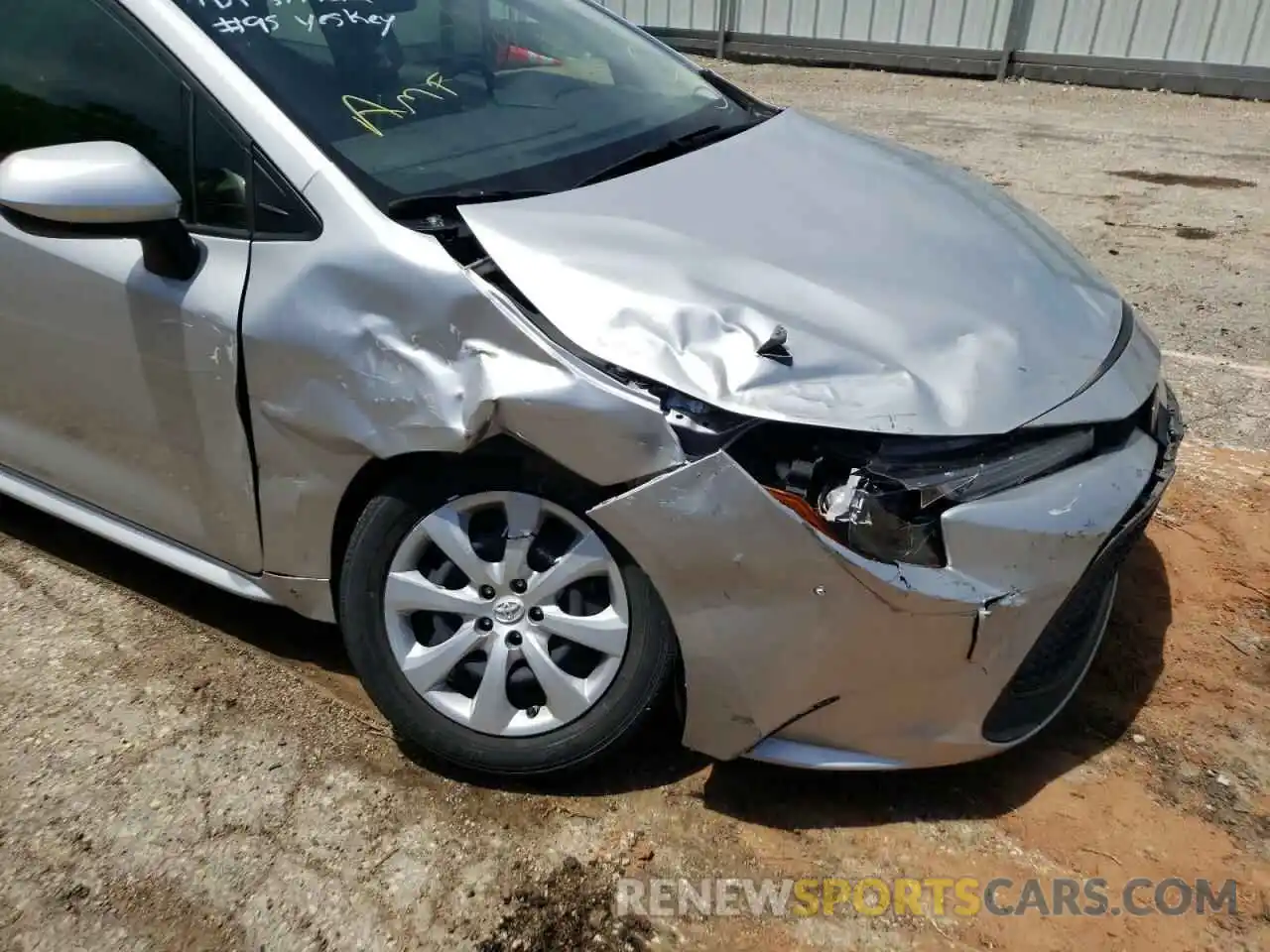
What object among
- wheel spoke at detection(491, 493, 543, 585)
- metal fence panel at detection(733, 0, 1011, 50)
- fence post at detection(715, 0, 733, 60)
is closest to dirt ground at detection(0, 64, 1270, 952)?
wheel spoke at detection(491, 493, 543, 585)

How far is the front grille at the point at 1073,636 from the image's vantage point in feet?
6.79

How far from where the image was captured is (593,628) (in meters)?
2.12

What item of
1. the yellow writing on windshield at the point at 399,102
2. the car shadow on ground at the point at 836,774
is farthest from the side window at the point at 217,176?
the car shadow on ground at the point at 836,774

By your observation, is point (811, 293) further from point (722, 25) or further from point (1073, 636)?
point (722, 25)

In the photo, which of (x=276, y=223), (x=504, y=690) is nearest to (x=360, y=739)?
(x=504, y=690)

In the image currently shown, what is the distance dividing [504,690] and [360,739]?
501 millimetres

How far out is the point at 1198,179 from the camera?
7.34m

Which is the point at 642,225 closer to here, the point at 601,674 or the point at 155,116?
the point at 601,674

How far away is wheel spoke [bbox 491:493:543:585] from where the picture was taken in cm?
209


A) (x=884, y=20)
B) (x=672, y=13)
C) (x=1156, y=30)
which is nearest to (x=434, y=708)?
(x=1156, y=30)

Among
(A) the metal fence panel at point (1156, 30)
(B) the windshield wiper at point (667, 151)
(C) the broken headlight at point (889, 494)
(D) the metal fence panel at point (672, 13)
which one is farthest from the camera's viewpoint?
(D) the metal fence panel at point (672, 13)

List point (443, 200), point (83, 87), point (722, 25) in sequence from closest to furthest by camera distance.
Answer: point (443, 200) < point (83, 87) < point (722, 25)

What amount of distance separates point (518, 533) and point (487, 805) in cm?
66

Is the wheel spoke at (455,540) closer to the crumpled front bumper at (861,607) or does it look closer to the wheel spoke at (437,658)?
the wheel spoke at (437,658)
